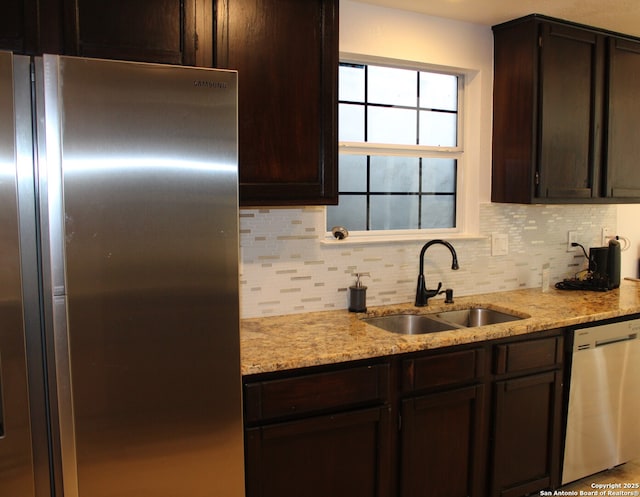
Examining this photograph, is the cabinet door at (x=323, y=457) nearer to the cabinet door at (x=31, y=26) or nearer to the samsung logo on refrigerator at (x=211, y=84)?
the samsung logo on refrigerator at (x=211, y=84)

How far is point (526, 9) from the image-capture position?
2.83m

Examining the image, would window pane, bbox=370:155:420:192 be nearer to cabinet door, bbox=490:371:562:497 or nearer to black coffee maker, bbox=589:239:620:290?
cabinet door, bbox=490:371:562:497

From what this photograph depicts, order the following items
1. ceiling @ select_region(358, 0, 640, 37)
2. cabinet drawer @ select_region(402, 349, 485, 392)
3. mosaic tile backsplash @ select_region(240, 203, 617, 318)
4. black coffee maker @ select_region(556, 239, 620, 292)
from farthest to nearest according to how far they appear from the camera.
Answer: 1. black coffee maker @ select_region(556, 239, 620, 292)
2. ceiling @ select_region(358, 0, 640, 37)
3. mosaic tile backsplash @ select_region(240, 203, 617, 318)
4. cabinet drawer @ select_region(402, 349, 485, 392)

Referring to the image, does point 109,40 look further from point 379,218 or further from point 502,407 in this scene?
point 502,407

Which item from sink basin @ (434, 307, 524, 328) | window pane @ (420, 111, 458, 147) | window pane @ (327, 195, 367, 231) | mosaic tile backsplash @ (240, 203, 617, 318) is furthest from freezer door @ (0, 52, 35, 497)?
window pane @ (420, 111, 458, 147)

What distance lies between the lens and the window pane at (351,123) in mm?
2838

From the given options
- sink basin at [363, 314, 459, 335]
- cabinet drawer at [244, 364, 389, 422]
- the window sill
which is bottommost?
cabinet drawer at [244, 364, 389, 422]

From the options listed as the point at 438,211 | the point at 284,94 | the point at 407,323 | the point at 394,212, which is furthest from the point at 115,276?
the point at 438,211

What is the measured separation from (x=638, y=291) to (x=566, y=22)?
1.59 m

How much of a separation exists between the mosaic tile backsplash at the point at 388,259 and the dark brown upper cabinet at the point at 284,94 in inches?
16.5

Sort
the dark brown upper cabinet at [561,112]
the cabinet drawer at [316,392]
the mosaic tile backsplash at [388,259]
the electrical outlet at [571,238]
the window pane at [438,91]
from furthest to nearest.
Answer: the electrical outlet at [571,238] → the window pane at [438,91] → the dark brown upper cabinet at [561,112] → the mosaic tile backsplash at [388,259] → the cabinet drawer at [316,392]

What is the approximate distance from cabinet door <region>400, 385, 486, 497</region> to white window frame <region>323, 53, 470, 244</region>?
2.94 feet

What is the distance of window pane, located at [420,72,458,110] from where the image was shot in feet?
10.1

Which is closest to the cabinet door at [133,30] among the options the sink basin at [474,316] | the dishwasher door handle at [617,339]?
the sink basin at [474,316]
